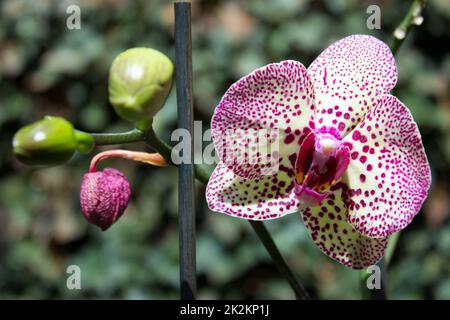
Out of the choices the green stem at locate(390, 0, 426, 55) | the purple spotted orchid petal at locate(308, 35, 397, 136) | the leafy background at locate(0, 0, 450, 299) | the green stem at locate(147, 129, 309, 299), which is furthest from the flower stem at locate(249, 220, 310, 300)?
the leafy background at locate(0, 0, 450, 299)

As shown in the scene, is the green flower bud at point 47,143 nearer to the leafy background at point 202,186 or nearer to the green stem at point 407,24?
the green stem at point 407,24

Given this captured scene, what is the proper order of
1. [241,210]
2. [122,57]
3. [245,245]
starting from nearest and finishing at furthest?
[122,57], [241,210], [245,245]

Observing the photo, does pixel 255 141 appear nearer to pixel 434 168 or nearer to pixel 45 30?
pixel 434 168

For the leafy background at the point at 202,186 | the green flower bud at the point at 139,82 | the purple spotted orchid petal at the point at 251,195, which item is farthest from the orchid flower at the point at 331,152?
the leafy background at the point at 202,186

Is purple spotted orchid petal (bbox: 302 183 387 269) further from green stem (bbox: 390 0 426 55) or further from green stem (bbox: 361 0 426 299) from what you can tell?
green stem (bbox: 390 0 426 55)

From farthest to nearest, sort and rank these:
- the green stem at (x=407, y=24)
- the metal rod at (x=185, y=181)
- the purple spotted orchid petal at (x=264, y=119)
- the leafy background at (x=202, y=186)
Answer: the leafy background at (x=202, y=186) < the green stem at (x=407, y=24) < the purple spotted orchid petal at (x=264, y=119) < the metal rod at (x=185, y=181)

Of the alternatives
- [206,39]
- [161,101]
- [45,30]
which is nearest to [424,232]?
[206,39]

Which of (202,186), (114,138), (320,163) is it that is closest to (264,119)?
(320,163)
